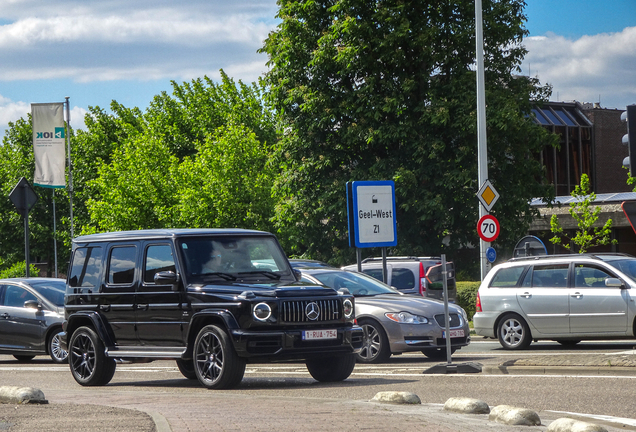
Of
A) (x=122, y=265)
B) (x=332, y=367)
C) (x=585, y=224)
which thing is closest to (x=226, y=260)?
(x=122, y=265)

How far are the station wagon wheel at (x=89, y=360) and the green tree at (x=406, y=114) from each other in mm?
18948

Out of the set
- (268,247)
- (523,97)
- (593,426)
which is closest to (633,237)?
(523,97)

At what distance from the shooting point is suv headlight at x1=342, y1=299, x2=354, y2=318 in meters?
11.1

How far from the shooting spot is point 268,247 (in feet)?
39.5

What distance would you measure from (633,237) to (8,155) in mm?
41081

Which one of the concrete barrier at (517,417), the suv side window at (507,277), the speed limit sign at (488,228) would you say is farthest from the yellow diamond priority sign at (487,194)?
the concrete barrier at (517,417)

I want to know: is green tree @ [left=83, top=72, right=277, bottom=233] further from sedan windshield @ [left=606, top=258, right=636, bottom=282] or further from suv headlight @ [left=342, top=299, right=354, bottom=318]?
suv headlight @ [left=342, top=299, right=354, bottom=318]

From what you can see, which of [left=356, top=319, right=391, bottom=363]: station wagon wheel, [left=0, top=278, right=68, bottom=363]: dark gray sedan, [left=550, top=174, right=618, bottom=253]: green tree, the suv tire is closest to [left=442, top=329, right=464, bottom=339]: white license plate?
[left=356, top=319, right=391, bottom=363]: station wagon wheel

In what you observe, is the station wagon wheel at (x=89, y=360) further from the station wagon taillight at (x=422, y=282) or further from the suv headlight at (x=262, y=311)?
the station wagon taillight at (x=422, y=282)

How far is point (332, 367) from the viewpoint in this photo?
449 inches

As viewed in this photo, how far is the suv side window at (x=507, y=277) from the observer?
55.3ft

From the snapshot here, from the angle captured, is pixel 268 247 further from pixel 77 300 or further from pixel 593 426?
pixel 593 426

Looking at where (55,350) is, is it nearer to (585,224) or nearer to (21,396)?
(21,396)

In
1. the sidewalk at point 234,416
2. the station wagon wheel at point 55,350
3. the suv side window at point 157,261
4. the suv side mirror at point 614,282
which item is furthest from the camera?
the station wagon wheel at point 55,350
